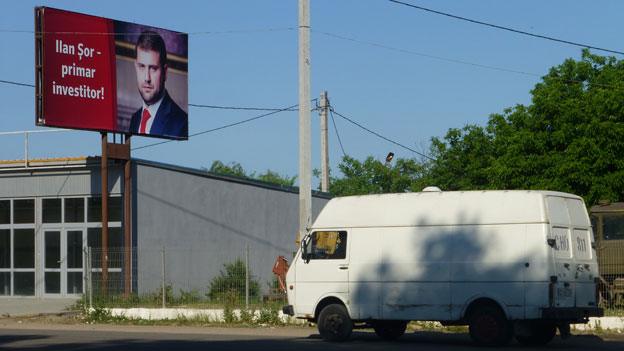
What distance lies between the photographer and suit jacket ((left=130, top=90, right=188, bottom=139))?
108 feet

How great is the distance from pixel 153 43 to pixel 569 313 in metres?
18.6

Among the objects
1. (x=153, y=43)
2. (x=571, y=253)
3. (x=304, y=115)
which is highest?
(x=153, y=43)

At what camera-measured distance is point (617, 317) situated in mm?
21891

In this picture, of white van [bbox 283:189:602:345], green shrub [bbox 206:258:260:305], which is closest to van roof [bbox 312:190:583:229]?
white van [bbox 283:189:602:345]

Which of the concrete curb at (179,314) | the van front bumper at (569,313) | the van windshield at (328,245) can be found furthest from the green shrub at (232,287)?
the van front bumper at (569,313)

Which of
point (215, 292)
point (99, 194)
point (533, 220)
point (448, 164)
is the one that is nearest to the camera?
point (533, 220)

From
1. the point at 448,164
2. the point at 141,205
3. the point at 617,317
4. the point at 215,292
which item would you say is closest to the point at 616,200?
the point at 617,317

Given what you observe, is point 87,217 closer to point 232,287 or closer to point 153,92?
point 153,92

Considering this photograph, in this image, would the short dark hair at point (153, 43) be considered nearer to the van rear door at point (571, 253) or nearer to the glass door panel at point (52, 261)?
the glass door panel at point (52, 261)

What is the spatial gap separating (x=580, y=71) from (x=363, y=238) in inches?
923

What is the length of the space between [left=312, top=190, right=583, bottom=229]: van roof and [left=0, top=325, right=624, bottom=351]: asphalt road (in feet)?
6.93

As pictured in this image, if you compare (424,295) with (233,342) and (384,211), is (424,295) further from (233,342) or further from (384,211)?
(233,342)

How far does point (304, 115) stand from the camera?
2427 centimetres

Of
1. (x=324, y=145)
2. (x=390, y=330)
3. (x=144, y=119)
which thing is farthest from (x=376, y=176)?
(x=390, y=330)
